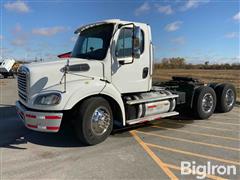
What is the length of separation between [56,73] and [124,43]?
71.8 inches

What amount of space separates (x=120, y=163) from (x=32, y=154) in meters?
1.85

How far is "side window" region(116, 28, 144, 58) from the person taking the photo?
279 inches

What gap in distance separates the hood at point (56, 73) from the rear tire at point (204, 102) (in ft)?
12.8

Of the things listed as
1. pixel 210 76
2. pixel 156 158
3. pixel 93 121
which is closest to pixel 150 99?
pixel 93 121

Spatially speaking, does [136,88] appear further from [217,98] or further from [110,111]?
[217,98]

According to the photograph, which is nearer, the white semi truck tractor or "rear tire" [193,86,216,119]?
the white semi truck tractor

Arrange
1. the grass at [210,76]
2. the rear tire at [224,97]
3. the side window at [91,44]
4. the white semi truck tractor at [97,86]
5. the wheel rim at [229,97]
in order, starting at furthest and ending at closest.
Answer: the grass at [210,76]
the wheel rim at [229,97]
the rear tire at [224,97]
the side window at [91,44]
the white semi truck tractor at [97,86]

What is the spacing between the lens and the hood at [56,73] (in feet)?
20.8

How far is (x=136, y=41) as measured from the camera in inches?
278

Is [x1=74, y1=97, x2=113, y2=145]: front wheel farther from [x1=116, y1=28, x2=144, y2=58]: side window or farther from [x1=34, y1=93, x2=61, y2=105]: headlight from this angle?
[x1=116, y1=28, x2=144, y2=58]: side window

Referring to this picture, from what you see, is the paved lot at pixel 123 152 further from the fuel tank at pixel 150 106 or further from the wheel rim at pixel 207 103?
the wheel rim at pixel 207 103

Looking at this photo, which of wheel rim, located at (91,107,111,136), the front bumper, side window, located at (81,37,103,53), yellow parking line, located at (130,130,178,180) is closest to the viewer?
yellow parking line, located at (130,130,178,180)

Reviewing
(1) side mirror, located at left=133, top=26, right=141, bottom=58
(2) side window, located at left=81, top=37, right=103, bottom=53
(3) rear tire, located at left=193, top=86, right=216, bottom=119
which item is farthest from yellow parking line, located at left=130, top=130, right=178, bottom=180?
(3) rear tire, located at left=193, top=86, right=216, bottom=119

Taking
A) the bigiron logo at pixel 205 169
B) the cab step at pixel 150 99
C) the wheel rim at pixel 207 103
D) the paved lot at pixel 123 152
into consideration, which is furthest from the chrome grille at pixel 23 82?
the wheel rim at pixel 207 103
